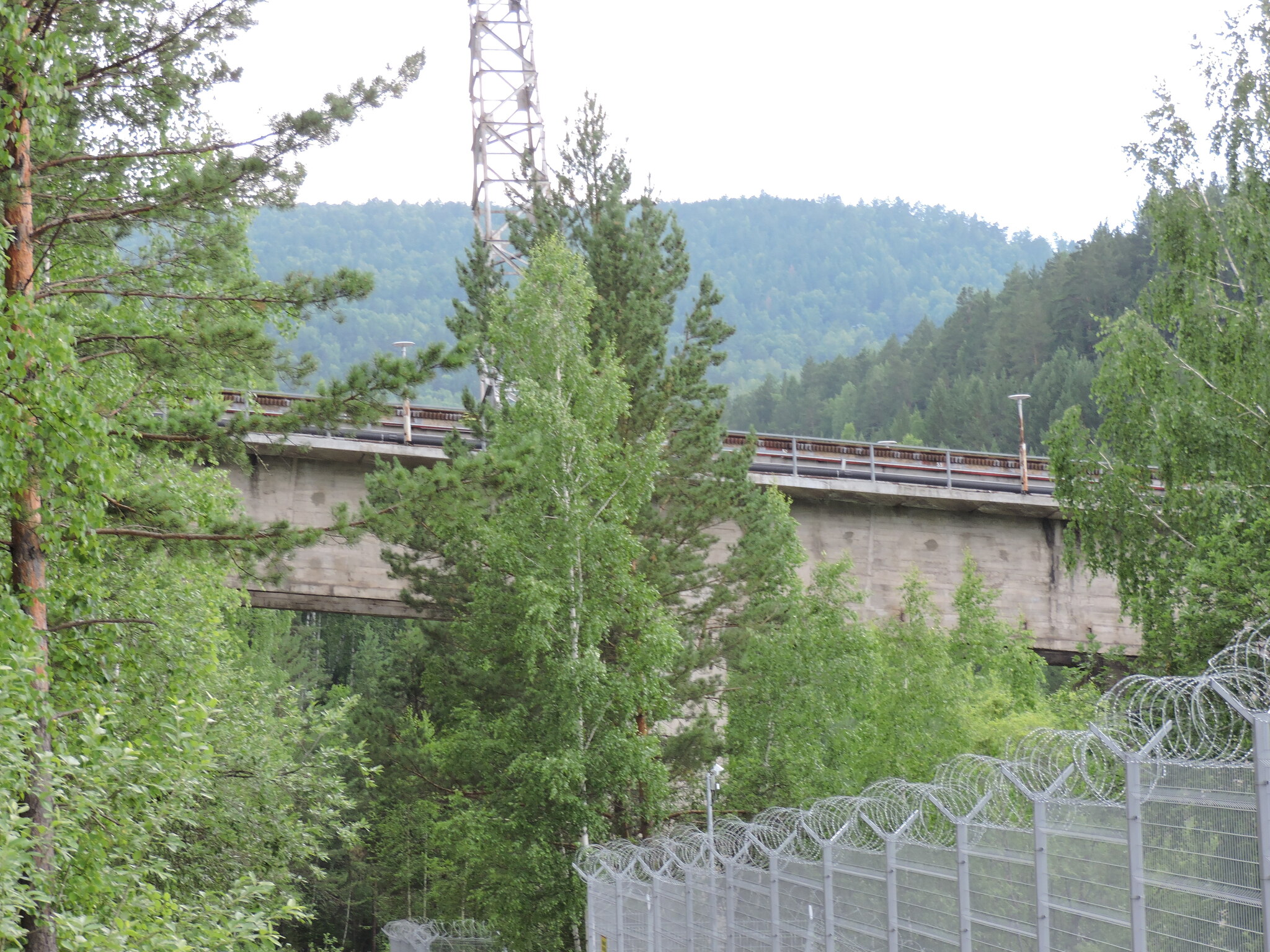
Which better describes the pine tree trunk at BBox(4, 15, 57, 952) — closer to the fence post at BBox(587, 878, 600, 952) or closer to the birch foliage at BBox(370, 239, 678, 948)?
the birch foliage at BBox(370, 239, 678, 948)

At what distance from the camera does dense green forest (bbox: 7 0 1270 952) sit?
1031 cm

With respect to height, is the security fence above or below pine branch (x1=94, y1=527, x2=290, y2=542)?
below

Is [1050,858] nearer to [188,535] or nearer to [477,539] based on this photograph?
[188,535]

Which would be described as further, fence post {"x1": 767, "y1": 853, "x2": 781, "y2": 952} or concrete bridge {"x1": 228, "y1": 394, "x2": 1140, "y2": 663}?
concrete bridge {"x1": 228, "y1": 394, "x2": 1140, "y2": 663}

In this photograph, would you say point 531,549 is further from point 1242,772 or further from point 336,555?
point 1242,772

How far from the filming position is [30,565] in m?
10.4

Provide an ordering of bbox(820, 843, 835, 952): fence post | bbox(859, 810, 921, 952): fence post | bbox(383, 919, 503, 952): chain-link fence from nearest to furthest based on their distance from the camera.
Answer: bbox(859, 810, 921, 952): fence post → bbox(820, 843, 835, 952): fence post → bbox(383, 919, 503, 952): chain-link fence

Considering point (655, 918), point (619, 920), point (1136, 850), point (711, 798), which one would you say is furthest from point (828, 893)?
point (711, 798)

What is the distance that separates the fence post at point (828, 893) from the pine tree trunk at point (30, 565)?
5950 mm

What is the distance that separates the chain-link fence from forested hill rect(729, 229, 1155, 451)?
47730 mm

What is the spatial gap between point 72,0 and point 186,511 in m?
4.94

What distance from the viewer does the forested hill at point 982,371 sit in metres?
86.4

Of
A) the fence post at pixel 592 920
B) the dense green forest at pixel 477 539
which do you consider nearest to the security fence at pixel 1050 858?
the dense green forest at pixel 477 539

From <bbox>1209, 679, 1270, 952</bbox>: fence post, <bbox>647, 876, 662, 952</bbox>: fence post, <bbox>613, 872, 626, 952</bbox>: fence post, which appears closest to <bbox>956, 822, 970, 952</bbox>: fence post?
<bbox>1209, 679, 1270, 952</bbox>: fence post
